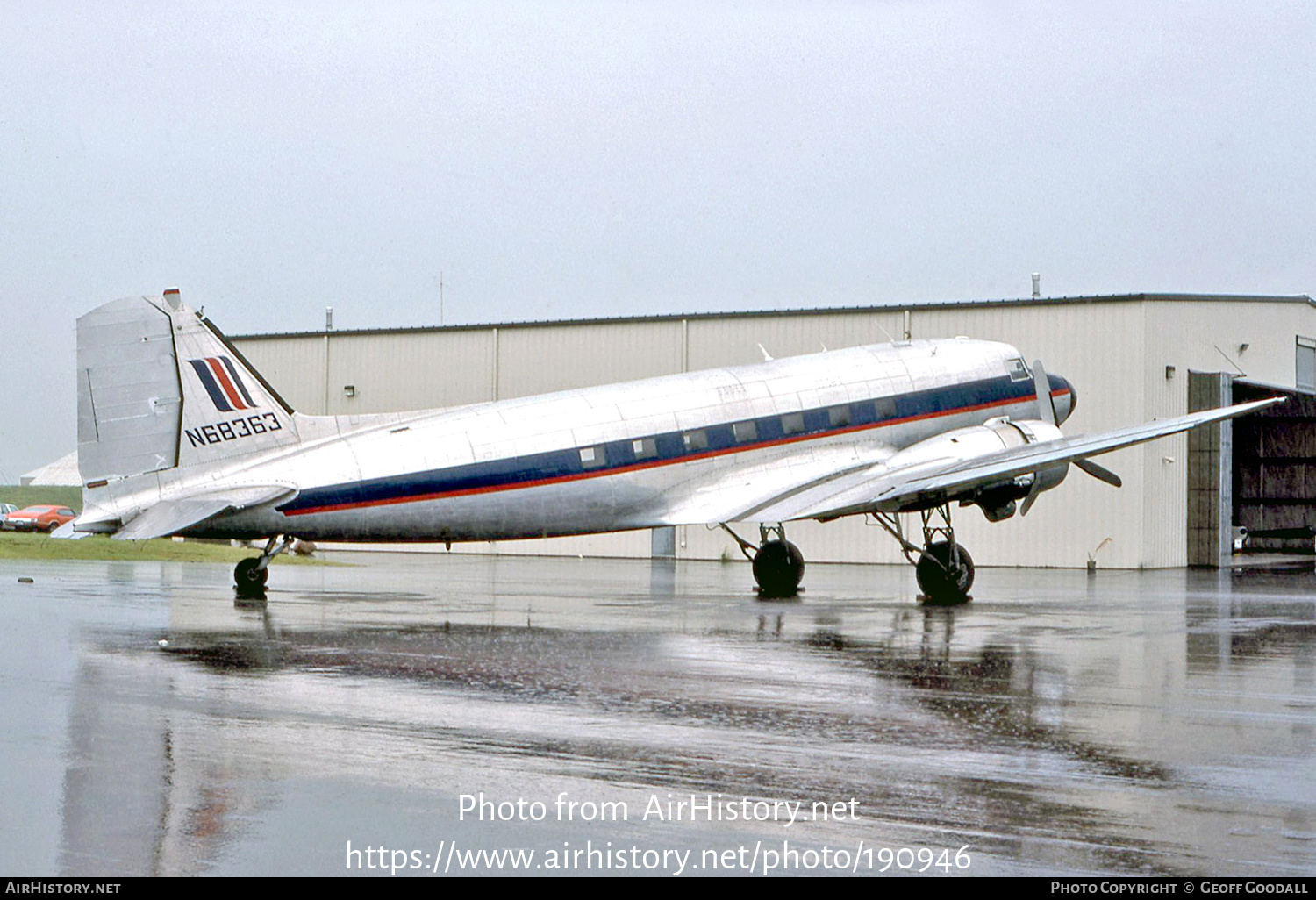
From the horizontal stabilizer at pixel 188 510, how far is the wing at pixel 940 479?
27.3ft

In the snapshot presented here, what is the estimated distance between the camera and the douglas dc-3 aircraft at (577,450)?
2212 cm

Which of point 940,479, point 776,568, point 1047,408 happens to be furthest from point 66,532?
point 1047,408

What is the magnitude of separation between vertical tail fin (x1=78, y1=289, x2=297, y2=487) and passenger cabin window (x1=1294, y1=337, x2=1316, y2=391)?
147ft

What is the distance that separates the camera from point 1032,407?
29.4m

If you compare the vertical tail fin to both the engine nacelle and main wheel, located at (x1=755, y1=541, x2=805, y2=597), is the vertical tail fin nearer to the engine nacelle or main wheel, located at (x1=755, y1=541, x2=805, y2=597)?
main wheel, located at (x1=755, y1=541, x2=805, y2=597)

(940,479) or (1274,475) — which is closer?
(940,479)

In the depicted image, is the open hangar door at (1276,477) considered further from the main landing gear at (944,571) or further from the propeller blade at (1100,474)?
the main landing gear at (944,571)

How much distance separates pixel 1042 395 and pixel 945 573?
16.8ft

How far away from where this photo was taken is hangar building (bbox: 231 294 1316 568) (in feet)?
153

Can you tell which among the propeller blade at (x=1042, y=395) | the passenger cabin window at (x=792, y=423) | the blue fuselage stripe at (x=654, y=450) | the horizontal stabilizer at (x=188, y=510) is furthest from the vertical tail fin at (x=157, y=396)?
the propeller blade at (x=1042, y=395)

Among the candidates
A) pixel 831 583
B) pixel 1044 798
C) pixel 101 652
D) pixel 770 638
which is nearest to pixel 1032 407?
pixel 831 583

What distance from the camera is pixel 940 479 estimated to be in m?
24.6

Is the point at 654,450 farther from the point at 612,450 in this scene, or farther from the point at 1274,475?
the point at 1274,475
